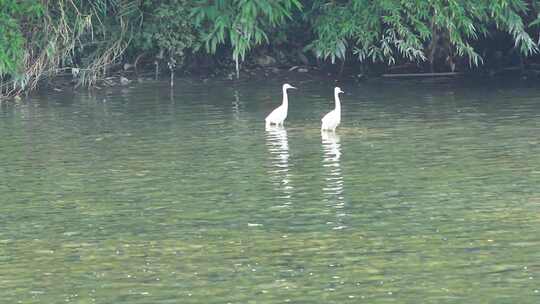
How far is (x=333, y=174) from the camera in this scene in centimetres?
1855

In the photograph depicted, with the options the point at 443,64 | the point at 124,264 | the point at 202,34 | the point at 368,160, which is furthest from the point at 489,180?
the point at 443,64

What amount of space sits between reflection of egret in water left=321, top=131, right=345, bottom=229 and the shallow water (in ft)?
0.13

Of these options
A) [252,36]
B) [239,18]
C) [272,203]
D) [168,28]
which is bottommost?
[272,203]

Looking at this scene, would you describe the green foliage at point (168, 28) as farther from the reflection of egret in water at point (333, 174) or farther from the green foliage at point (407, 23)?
the reflection of egret in water at point (333, 174)

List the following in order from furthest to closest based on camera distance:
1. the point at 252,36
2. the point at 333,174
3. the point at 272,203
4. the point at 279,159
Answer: the point at 252,36, the point at 279,159, the point at 333,174, the point at 272,203

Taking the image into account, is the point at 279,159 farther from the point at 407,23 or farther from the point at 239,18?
the point at 407,23

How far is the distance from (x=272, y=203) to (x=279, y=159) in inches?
141

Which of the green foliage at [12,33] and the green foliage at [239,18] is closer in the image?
the green foliage at [12,33]

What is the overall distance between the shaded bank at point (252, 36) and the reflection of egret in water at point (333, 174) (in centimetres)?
567

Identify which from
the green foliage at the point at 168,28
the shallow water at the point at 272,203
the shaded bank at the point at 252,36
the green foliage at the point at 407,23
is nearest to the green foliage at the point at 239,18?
the shaded bank at the point at 252,36

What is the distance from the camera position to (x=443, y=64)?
1264 inches

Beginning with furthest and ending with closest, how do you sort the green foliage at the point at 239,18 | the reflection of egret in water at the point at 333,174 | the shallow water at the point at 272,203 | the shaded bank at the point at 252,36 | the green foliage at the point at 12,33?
the shaded bank at the point at 252,36 → the green foliage at the point at 239,18 → the green foliage at the point at 12,33 → the reflection of egret in water at the point at 333,174 → the shallow water at the point at 272,203

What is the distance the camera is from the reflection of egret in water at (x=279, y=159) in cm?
1762

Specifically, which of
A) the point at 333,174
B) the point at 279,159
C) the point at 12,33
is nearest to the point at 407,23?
the point at 12,33
